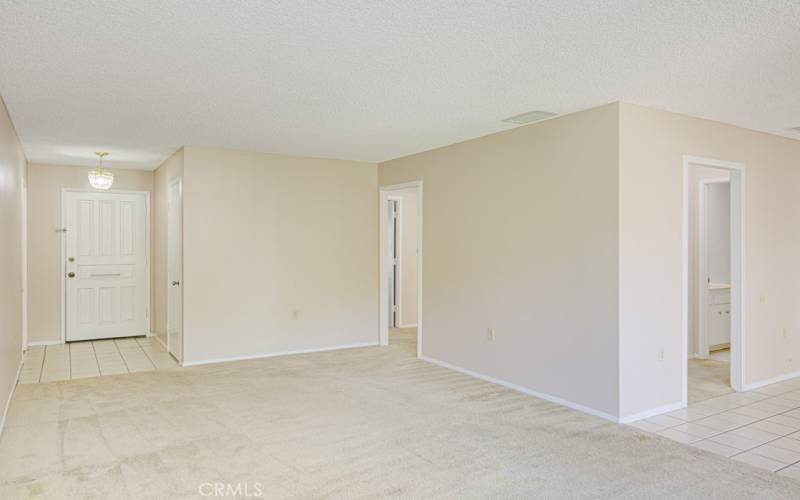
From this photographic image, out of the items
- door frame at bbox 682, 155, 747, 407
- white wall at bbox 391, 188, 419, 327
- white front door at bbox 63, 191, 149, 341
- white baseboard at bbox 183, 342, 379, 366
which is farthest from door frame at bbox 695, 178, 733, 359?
white front door at bbox 63, 191, 149, 341

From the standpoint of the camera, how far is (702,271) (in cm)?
610

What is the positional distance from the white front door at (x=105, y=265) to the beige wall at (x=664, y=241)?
6.67 m

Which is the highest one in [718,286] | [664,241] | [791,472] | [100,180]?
[100,180]

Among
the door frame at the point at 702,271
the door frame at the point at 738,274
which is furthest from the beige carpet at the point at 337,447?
the door frame at the point at 702,271

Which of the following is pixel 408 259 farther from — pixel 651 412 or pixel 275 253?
pixel 651 412

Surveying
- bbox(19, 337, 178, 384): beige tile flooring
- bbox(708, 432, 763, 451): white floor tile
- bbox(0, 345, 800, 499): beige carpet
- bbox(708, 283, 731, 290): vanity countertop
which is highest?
bbox(708, 283, 731, 290): vanity countertop

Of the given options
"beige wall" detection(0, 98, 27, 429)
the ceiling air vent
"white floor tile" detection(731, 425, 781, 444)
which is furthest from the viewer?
the ceiling air vent

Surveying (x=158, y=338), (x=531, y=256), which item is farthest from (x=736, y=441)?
(x=158, y=338)

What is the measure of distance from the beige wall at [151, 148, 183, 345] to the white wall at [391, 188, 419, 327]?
3.58m

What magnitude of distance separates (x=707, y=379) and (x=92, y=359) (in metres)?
6.71

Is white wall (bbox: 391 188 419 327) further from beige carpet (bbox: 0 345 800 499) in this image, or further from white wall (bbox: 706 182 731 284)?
white wall (bbox: 706 182 731 284)

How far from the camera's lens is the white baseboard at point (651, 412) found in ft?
12.7

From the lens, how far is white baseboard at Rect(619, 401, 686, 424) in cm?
386

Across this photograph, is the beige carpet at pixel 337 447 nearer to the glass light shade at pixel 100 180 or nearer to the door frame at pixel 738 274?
the door frame at pixel 738 274
